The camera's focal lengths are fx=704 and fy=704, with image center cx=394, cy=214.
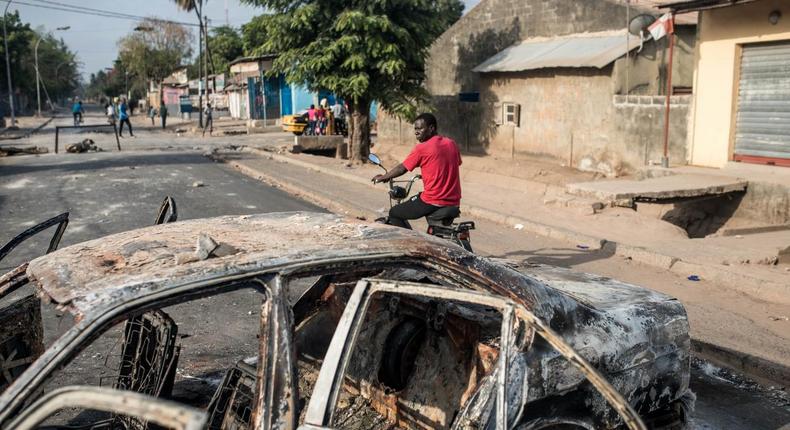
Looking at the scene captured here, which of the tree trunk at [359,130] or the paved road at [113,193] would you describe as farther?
the tree trunk at [359,130]

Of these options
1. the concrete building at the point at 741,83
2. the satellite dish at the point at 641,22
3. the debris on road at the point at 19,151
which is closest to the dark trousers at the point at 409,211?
the concrete building at the point at 741,83

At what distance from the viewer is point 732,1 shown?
12.0m

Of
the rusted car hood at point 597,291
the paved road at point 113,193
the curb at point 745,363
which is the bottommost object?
the curb at point 745,363

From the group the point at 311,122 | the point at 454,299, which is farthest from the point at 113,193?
the point at 311,122

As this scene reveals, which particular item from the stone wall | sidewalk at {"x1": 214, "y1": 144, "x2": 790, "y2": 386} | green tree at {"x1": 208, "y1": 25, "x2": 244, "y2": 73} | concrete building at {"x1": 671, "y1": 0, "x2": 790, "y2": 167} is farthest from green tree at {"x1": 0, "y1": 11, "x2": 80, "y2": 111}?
concrete building at {"x1": 671, "y1": 0, "x2": 790, "y2": 167}

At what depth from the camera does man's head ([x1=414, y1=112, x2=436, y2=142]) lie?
702 cm

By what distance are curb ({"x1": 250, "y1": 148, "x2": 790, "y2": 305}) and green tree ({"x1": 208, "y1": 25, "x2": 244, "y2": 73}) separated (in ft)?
162

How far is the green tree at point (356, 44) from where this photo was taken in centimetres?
1752

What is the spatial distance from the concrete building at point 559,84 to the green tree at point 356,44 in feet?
11.0

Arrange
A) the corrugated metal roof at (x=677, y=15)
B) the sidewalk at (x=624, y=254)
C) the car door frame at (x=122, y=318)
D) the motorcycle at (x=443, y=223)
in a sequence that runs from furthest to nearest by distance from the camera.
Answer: the corrugated metal roof at (x=677, y=15), the motorcycle at (x=443, y=223), the sidewalk at (x=624, y=254), the car door frame at (x=122, y=318)

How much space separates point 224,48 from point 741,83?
50.2m

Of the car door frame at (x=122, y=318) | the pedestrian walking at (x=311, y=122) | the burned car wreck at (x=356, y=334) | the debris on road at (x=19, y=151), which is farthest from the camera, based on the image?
the pedestrian walking at (x=311, y=122)

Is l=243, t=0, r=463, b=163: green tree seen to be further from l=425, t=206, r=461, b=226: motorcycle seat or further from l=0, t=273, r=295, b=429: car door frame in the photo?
l=0, t=273, r=295, b=429: car door frame

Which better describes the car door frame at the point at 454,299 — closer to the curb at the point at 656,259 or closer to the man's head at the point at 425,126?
the man's head at the point at 425,126
